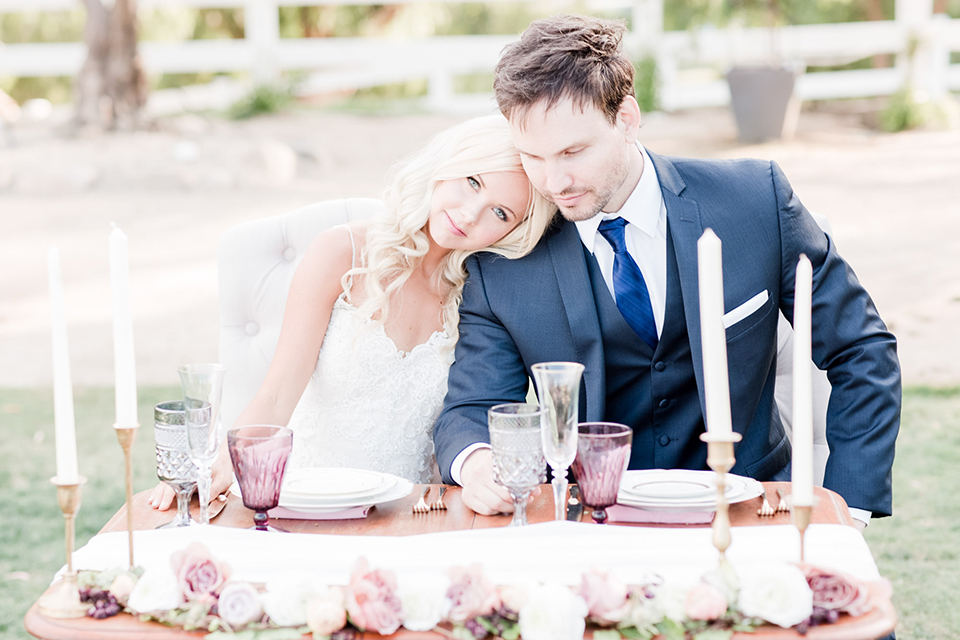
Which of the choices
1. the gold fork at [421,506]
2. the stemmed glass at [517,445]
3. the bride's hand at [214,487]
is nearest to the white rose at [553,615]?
the stemmed glass at [517,445]

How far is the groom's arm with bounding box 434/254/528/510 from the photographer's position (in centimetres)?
231

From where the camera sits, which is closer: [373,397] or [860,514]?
[860,514]

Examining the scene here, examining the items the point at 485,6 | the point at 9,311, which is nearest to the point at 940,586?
the point at 9,311

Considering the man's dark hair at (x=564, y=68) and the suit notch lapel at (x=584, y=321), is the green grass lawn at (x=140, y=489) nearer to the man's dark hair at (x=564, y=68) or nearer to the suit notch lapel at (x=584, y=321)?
the suit notch lapel at (x=584, y=321)

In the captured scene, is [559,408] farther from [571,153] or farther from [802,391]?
[571,153]

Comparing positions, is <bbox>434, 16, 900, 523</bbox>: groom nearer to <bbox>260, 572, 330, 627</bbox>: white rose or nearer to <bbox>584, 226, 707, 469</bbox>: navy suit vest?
<bbox>584, 226, 707, 469</bbox>: navy suit vest

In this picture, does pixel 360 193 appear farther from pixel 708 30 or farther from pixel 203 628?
pixel 203 628

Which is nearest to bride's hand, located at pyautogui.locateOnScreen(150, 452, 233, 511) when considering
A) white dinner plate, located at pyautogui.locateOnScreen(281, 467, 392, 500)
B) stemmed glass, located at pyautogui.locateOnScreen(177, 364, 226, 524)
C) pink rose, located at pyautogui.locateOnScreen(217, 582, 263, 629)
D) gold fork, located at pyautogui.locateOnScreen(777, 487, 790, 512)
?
white dinner plate, located at pyautogui.locateOnScreen(281, 467, 392, 500)

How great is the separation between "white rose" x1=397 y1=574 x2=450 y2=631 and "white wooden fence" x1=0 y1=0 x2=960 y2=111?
1204 cm

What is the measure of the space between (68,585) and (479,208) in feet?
4.21

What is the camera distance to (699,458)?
8.25 feet

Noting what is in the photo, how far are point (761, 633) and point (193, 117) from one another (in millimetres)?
12920

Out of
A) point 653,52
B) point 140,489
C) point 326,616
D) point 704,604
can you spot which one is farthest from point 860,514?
point 653,52

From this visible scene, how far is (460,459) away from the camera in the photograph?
2.10 m
